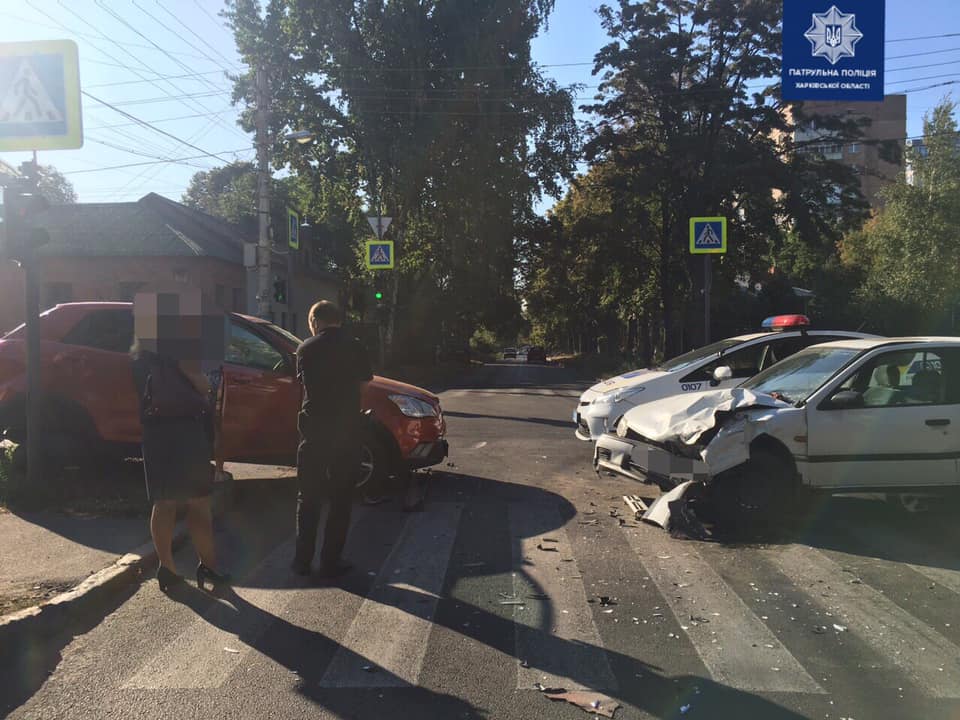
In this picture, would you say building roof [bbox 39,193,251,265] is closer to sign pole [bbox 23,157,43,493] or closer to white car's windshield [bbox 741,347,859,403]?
sign pole [bbox 23,157,43,493]

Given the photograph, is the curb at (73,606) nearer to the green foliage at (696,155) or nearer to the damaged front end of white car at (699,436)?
the damaged front end of white car at (699,436)

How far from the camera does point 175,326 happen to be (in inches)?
189

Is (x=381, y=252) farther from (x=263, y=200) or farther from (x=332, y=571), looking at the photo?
(x=332, y=571)

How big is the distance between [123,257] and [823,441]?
29536mm

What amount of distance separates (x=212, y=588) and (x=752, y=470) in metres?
4.45

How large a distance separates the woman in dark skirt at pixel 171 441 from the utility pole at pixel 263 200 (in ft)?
45.3

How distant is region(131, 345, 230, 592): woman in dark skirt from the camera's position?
471cm

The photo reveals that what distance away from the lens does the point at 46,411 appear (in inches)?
306

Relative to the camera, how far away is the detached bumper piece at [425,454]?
25.5ft

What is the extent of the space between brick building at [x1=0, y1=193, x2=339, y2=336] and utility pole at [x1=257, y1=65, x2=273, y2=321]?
982cm

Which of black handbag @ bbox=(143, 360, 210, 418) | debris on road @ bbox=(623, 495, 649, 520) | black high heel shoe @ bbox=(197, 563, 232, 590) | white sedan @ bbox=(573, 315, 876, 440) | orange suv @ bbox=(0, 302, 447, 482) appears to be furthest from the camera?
white sedan @ bbox=(573, 315, 876, 440)

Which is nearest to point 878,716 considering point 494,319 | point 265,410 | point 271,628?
point 271,628

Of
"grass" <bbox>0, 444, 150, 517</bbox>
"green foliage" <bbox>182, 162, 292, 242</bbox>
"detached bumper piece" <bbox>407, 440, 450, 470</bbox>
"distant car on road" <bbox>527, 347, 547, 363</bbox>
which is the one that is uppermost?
"green foliage" <bbox>182, 162, 292, 242</bbox>

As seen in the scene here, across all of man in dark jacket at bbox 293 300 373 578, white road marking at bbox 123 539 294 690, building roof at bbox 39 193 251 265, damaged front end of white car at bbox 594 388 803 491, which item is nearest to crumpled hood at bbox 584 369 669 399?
damaged front end of white car at bbox 594 388 803 491
